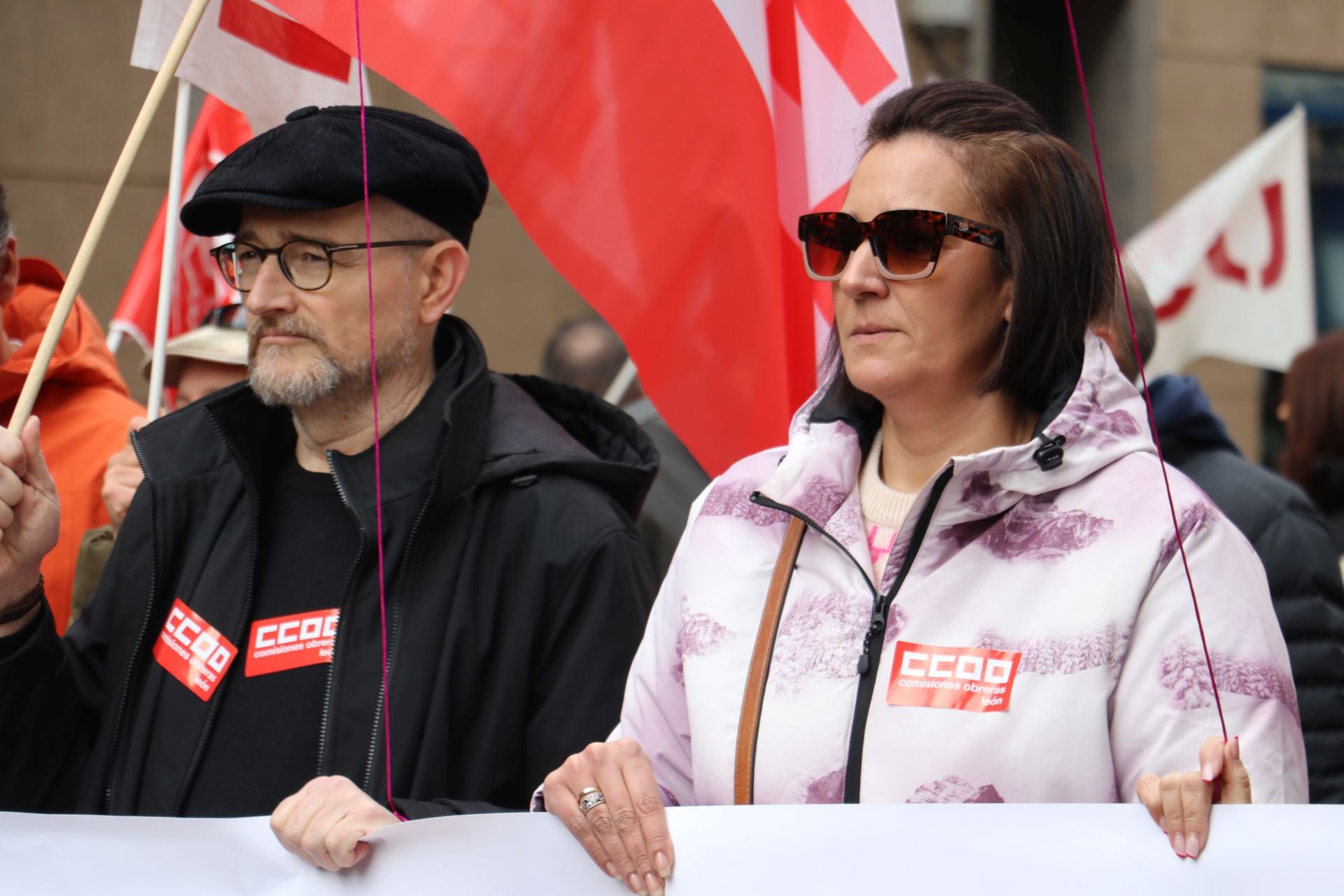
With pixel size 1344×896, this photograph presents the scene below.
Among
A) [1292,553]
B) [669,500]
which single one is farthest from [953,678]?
[669,500]

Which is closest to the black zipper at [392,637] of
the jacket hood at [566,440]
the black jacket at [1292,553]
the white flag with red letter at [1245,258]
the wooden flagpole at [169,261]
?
the jacket hood at [566,440]

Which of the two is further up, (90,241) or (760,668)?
(90,241)

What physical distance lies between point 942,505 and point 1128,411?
255 millimetres

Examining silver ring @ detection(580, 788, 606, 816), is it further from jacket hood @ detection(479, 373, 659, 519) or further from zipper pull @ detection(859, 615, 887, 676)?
jacket hood @ detection(479, 373, 659, 519)

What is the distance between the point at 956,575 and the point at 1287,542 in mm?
1602

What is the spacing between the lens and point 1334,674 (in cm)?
306

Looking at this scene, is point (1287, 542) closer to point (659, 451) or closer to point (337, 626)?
point (659, 451)

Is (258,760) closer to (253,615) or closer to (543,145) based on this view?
(253,615)

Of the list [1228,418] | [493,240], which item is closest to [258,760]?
[493,240]

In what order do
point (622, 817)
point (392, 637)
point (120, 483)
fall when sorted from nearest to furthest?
point (622, 817) < point (392, 637) < point (120, 483)

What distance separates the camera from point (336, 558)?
248cm

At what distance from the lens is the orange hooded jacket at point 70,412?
132 inches

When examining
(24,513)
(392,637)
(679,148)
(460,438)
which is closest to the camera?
(24,513)

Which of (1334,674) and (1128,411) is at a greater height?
(1128,411)
